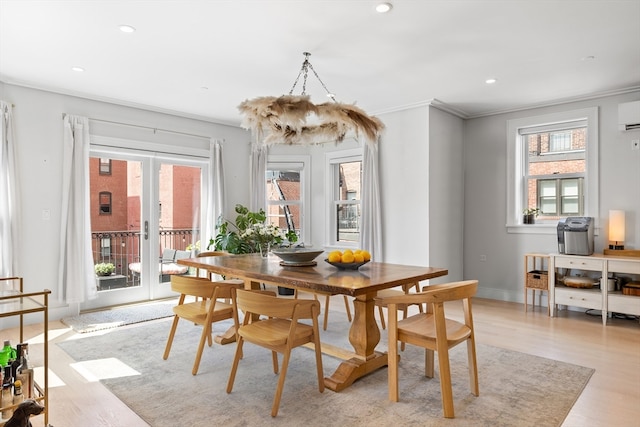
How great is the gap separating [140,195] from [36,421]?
11.4ft

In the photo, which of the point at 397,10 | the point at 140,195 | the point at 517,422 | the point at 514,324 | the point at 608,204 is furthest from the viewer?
the point at 140,195

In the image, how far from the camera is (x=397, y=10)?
9.25 feet

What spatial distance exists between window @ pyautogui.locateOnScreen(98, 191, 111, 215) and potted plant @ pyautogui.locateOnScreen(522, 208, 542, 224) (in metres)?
5.41

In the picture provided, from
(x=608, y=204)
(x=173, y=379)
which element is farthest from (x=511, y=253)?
(x=173, y=379)

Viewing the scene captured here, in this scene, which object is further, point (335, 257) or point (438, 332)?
point (335, 257)

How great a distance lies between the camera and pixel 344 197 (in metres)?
6.43

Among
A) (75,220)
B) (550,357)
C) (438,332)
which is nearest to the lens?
(438,332)

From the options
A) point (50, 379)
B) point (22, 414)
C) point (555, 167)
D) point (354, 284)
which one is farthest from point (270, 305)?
point (555, 167)

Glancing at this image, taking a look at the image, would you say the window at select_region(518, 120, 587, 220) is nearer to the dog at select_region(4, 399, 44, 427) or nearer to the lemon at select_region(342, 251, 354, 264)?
the lemon at select_region(342, 251, 354, 264)

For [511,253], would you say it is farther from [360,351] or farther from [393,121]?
[360,351]

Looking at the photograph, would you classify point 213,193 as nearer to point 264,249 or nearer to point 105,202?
point 105,202

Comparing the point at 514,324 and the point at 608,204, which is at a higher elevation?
the point at 608,204

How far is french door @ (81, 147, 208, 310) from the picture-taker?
5035 millimetres

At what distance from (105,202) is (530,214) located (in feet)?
18.0
